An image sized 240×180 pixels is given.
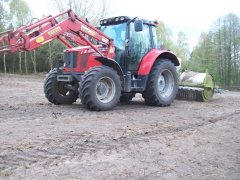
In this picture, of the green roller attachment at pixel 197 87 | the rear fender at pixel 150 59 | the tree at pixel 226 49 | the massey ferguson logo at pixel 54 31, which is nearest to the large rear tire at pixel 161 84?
the rear fender at pixel 150 59

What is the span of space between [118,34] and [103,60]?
122cm

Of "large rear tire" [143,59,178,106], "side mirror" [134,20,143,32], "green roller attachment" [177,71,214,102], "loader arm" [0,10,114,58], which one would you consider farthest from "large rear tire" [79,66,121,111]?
"green roller attachment" [177,71,214,102]

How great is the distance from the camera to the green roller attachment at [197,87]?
11297mm

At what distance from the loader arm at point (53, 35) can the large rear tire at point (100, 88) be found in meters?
0.67

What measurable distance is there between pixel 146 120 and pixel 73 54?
266 cm

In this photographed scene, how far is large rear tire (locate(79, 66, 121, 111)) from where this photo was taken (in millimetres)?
7832

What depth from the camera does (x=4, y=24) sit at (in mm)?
37656

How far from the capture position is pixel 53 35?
800 cm

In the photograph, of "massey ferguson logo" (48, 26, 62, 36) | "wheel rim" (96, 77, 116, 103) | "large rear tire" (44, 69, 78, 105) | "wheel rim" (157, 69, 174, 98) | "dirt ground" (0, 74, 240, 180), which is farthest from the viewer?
"wheel rim" (157, 69, 174, 98)

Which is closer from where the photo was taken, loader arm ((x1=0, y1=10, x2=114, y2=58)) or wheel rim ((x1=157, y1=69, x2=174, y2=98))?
loader arm ((x1=0, y1=10, x2=114, y2=58))

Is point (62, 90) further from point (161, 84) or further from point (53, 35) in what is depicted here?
point (161, 84)

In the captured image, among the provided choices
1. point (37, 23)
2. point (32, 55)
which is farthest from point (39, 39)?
point (32, 55)

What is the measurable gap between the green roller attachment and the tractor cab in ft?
7.99

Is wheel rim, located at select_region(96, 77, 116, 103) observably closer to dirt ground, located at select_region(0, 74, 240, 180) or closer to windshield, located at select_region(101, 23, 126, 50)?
dirt ground, located at select_region(0, 74, 240, 180)
